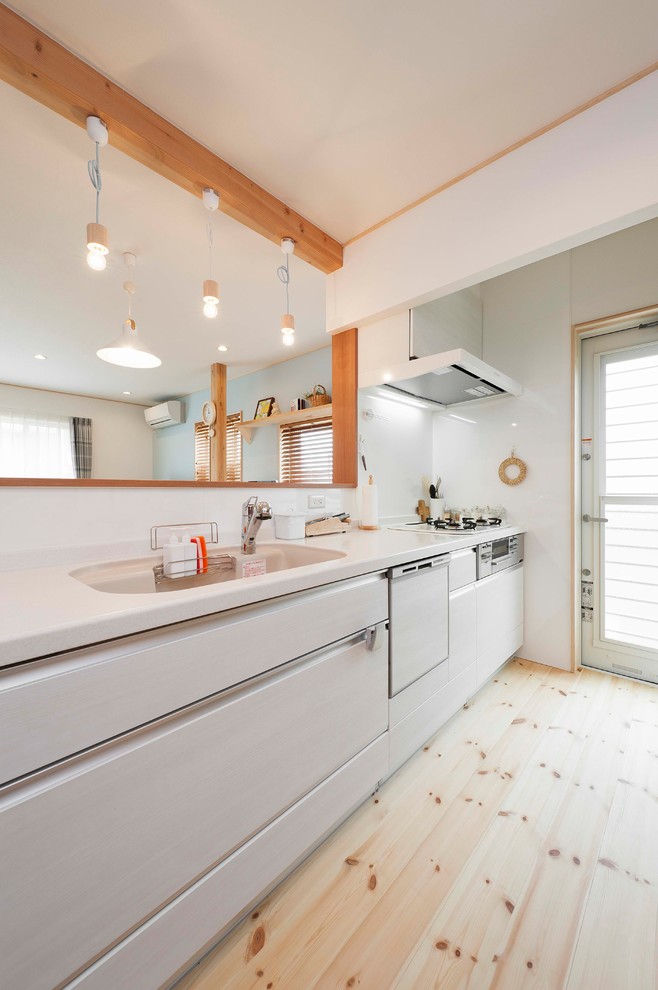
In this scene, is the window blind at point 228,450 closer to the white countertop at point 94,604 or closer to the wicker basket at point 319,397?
the wicker basket at point 319,397

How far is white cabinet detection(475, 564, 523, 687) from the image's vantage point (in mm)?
2020

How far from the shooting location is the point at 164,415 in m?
2.53

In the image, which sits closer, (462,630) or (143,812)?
(143,812)

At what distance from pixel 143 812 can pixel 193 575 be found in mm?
686

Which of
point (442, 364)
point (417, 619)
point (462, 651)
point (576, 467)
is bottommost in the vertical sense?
point (462, 651)

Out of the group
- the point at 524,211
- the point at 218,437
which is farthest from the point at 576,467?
the point at 218,437

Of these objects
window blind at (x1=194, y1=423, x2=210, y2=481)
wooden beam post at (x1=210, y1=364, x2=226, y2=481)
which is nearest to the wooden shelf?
wooden beam post at (x1=210, y1=364, x2=226, y2=481)

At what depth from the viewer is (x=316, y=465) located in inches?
130

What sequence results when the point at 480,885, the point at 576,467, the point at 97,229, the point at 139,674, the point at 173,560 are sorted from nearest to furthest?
the point at 139,674 < the point at 480,885 < the point at 173,560 < the point at 97,229 < the point at 576,467

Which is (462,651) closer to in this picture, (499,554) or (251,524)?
(499,554)

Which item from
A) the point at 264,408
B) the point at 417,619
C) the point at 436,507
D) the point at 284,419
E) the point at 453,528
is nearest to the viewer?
the point at 417,619

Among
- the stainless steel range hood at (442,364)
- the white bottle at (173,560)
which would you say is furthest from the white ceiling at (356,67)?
the white bottle at (173,560)

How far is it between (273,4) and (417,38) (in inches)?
18.6

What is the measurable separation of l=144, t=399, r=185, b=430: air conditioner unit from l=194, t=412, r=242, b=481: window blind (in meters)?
0.14
